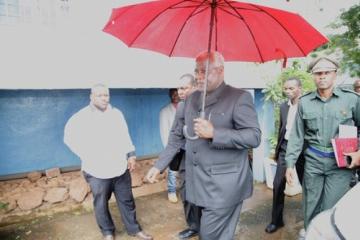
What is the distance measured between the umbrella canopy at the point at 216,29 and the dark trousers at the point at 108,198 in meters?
1.69

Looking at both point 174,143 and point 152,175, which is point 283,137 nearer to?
point 174,143

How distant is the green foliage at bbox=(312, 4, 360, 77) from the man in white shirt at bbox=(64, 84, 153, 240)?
8977 mm

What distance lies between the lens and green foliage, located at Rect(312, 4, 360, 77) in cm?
1061

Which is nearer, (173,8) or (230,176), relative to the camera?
(230,176)

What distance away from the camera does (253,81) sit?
6.52 metres

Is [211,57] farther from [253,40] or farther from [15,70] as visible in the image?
[15,70]

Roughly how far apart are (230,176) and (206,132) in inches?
19.5

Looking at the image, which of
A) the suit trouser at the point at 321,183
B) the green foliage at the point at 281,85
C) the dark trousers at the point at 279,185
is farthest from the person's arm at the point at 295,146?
the green foliage at the point at 281,85

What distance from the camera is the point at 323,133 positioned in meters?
3.16

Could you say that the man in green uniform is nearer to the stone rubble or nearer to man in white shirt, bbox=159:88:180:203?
man in white shirt, bbox=159:88:180:203

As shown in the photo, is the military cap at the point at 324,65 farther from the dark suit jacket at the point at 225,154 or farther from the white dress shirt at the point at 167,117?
the white dress shirt at the point at 167,117

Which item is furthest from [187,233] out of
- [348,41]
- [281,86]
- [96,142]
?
[348,41]

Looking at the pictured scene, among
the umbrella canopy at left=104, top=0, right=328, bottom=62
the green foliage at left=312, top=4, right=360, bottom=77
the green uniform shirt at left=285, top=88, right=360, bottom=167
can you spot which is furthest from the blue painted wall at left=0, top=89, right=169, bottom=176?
the green foliage at left=312, top=4, right=360, bottom=77

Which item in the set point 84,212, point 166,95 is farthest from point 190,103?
point 166,95
